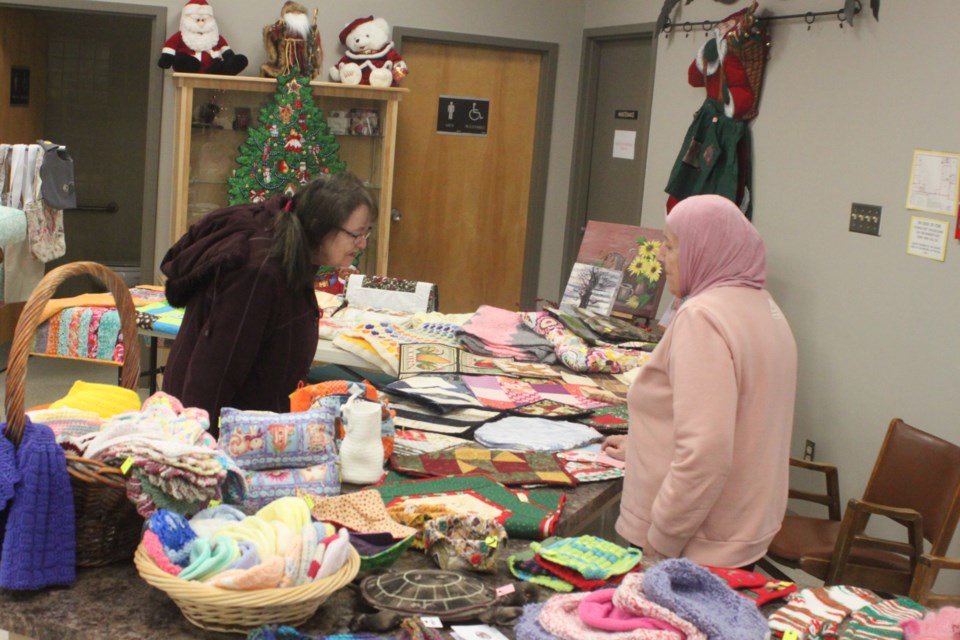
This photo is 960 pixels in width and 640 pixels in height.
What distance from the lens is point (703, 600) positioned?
181 cm

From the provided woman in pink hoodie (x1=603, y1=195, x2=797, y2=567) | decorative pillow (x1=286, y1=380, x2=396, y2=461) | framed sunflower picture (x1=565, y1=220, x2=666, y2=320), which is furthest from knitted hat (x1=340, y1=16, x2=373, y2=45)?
woman in pink hoodie (x1=603, y1=195, x2=797, y2=567)

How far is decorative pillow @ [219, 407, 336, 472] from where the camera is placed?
2246 millimetres

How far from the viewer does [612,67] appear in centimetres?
705

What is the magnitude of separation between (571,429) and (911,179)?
85.0 inches

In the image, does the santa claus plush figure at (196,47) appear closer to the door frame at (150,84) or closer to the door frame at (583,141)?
the door frame at (150,84)

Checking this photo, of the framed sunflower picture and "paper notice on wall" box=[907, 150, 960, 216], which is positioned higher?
"paper notice on wall" box=[907, 150, 960, 216]

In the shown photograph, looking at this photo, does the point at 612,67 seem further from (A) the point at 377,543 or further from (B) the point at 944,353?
(A) the point at 377,543

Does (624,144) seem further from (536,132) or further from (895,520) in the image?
(895,520)

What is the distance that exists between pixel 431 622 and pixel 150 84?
5.07 meters

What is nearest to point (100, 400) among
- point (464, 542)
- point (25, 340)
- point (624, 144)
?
point (25, 340)

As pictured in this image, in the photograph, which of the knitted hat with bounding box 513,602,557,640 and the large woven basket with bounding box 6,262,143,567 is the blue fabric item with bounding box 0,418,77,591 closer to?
the large woven basket with bounding box 6,262,143,567

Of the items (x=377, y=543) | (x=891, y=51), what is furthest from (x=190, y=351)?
(x=891, y=51)

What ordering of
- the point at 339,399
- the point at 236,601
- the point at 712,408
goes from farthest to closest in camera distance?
the point at 339,399, the point at 712,408, the point at 236,601

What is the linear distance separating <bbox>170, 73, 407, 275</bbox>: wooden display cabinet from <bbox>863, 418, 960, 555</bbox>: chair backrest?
3.59 m
